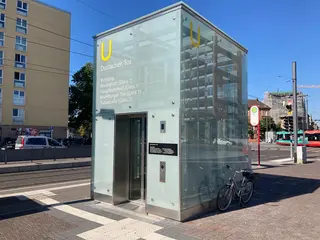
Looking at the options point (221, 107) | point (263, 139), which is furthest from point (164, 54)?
point (263, 139)

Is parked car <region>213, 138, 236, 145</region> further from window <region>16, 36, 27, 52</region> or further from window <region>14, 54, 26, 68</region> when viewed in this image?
window <region>16, 36, 27, 52</region>

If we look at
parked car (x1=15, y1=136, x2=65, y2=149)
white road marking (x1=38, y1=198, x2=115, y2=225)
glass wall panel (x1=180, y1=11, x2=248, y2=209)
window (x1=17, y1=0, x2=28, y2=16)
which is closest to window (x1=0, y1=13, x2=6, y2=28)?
window (x1=17, y1=0, x2=28, y2=16)

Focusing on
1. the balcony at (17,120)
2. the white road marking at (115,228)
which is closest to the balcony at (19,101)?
the balcony at (17,120)

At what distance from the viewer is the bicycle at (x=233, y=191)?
5.91 metres

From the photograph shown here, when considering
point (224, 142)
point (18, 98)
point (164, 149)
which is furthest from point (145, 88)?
point (18, 98)

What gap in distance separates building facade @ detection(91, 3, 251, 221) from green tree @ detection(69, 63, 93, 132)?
133ft

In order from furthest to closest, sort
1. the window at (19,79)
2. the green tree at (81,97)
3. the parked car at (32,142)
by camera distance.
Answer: the green tree at (81,97) < the window at (19,79) < the parked car at (32,142)

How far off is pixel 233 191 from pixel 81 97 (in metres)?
42.9

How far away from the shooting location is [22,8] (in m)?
38.4

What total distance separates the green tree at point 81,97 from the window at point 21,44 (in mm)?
10720

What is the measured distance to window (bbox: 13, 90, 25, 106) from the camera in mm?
37000

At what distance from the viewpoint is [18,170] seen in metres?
12.9

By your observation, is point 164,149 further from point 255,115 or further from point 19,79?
point 19,79

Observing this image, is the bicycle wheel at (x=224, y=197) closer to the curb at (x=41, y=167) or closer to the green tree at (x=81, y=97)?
the curb at (x=41, y=167)
